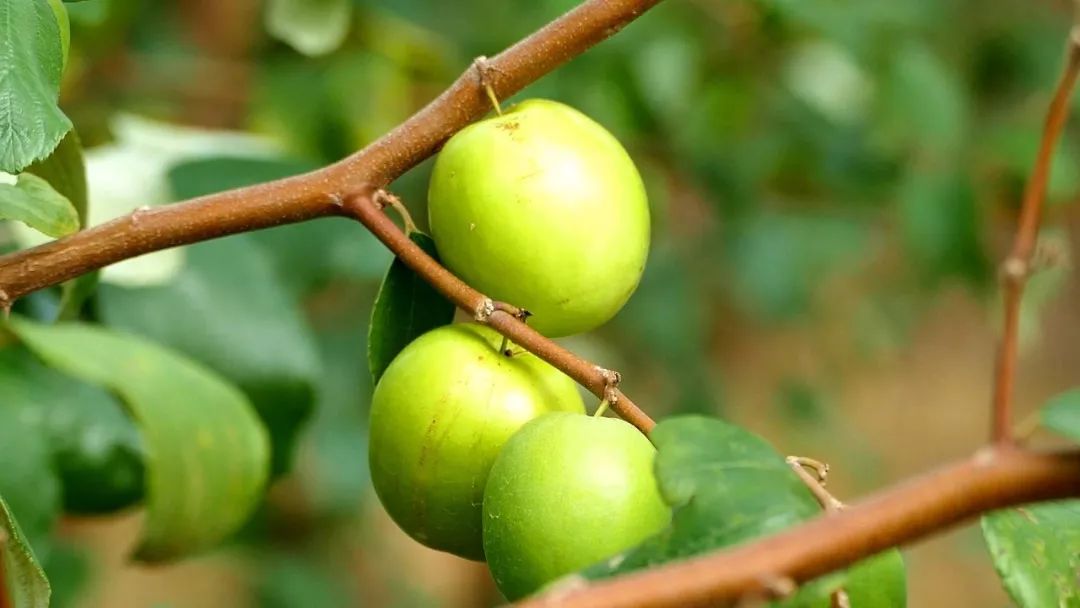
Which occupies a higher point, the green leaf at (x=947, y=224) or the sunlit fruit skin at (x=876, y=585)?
the sunlit fruit skin at (x=876, y=585)

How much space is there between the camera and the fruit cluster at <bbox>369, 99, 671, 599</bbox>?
0.41m

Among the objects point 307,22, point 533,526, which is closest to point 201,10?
point 307,22

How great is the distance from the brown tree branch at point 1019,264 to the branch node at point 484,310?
17cm

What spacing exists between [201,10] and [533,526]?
123cm

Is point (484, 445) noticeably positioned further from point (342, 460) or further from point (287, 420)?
point (342, 460)

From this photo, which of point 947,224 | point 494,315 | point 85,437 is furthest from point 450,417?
point 947,224

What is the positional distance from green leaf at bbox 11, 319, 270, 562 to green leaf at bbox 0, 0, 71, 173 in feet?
0.20

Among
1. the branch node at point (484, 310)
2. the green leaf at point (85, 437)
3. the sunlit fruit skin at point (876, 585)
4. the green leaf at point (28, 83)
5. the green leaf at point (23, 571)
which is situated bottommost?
the green leaf at point (85, 437)

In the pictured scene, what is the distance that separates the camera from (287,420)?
67 cm

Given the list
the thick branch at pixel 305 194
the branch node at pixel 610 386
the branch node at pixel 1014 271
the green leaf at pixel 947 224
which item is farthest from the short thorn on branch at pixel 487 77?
the green leaf at pixel 947 224

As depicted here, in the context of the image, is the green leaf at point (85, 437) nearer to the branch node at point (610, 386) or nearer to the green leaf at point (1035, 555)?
the branch node at point (610, 386)

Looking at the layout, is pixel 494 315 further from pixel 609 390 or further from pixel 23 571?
pixel 23 571

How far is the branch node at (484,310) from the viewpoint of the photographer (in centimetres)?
40

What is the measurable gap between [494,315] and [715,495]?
0.11 m
